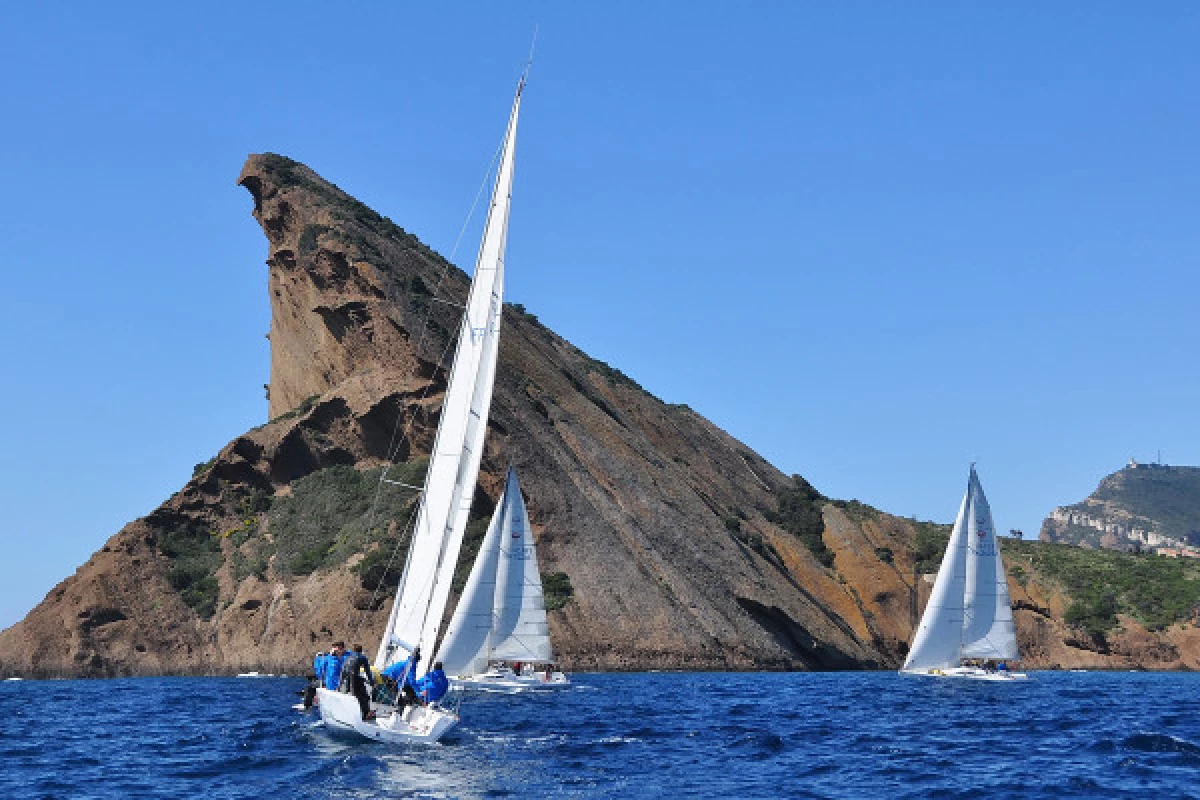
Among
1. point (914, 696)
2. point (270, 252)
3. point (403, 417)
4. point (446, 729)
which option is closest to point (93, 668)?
point (403, 417)

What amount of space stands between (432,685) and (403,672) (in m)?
2.80

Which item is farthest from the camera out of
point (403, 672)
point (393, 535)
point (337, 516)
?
point (337, 516)

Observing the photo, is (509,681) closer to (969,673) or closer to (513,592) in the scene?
(513,592)

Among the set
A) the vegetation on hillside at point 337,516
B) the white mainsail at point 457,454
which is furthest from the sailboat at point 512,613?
the white mainsail at point 457,454

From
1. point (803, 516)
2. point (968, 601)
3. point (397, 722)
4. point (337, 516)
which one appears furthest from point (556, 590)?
point (397, 722)

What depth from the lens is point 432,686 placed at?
111 ft

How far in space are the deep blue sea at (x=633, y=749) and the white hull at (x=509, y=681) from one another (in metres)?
2.23

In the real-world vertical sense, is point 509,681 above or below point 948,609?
below

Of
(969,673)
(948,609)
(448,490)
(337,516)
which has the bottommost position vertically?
(969,673)

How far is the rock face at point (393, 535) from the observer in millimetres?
78750

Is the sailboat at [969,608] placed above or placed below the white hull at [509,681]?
above

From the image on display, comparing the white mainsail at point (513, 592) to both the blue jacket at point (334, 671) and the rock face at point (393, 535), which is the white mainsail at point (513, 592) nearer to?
the rock face at point (393, 535)

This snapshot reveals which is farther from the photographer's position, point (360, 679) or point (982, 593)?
point (982, 593)

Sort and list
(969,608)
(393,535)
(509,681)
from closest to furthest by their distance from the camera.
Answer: (509,681) → (969,608) → (393,535)
